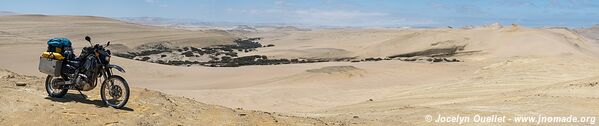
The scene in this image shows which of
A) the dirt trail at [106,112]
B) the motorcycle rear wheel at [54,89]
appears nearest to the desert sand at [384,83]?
the dirt trail at [106,112]

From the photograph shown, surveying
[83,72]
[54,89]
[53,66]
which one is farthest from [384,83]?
[53,66]

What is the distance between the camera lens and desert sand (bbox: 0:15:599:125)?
925 cm

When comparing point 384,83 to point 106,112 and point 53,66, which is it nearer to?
point 53,66

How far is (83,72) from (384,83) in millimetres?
14962

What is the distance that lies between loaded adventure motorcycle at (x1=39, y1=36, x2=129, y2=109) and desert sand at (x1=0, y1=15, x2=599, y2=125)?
0.28 m

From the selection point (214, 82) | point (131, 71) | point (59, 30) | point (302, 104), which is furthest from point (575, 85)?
point (59, 30)

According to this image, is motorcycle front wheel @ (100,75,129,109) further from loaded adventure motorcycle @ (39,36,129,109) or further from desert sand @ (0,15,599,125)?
desert sand @ (0,15,599,125)

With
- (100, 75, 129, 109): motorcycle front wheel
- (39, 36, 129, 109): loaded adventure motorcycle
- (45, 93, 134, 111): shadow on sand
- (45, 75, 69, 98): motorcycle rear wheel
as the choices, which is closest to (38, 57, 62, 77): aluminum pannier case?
(39, 36, 129, 109): loaded adventure motorcycle

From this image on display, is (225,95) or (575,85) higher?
(575,85)

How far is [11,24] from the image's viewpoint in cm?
6625

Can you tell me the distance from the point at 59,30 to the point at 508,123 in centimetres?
6108

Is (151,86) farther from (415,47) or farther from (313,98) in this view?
(415,47)

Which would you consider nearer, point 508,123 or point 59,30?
point 508,123

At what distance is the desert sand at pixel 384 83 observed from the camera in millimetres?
9250
